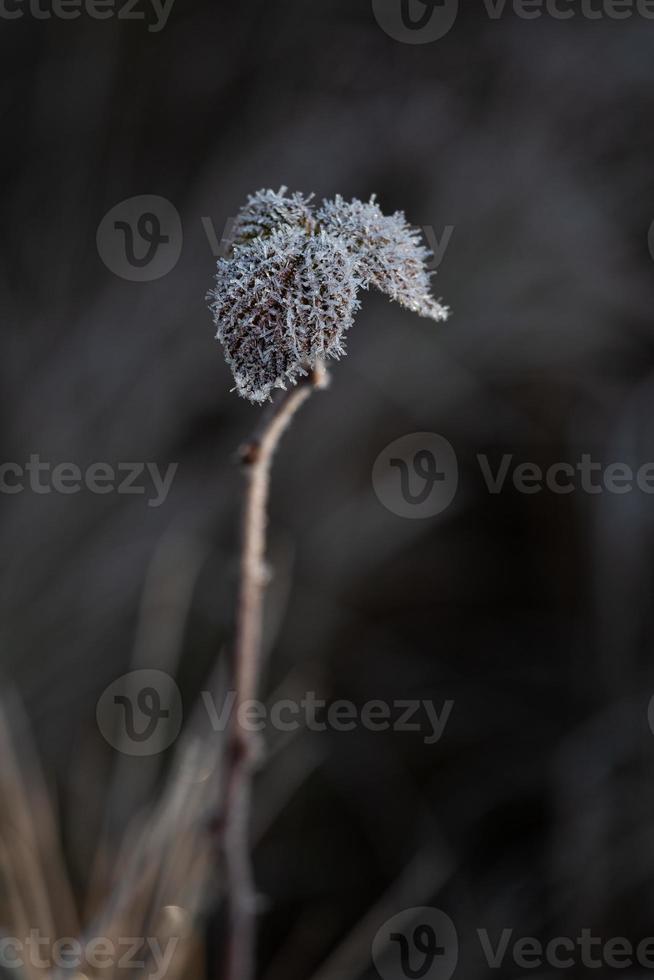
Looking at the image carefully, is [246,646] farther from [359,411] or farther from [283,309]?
[359,411]

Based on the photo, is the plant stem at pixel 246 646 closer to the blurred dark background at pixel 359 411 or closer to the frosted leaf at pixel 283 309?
the frosted leaf at pixel 283 309

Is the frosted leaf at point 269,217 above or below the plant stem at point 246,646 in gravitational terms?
above

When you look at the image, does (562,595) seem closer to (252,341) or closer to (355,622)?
(355,622)

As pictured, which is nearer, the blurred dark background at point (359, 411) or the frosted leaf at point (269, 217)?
the frosted leaf at point (269, 217)

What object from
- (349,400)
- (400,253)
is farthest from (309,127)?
(400,253)

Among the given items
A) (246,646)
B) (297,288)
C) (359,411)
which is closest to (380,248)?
(297,288)

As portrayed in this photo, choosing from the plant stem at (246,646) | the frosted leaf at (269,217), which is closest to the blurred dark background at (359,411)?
the plant stem at (246,646)

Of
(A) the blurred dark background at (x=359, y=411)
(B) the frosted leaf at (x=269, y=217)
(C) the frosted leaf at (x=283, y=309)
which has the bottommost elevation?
(A) the blurred dark background at (x=359, y=411)
